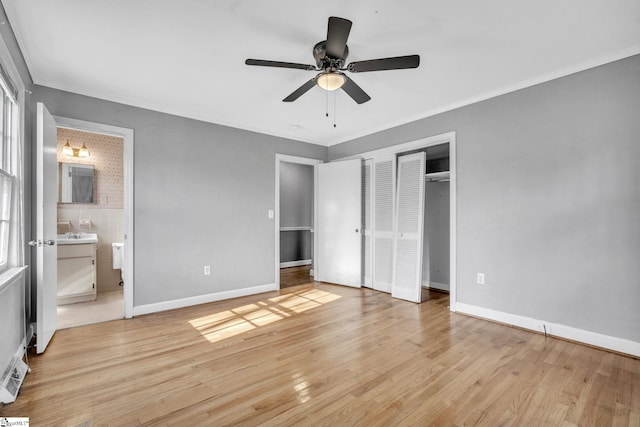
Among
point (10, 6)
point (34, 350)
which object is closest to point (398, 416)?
point (34, 350)

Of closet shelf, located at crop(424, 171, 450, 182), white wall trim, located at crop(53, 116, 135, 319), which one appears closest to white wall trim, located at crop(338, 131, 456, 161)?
closet shelf, located at crop(424, 171, 450, 182)

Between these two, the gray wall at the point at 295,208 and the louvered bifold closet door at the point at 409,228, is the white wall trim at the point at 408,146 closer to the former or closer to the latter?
the louvered bifold closet door at the point at 409,228

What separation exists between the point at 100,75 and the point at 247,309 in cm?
282

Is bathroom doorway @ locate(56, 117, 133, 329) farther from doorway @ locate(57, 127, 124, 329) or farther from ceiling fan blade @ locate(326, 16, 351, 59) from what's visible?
ceiling fan blade @ locate(326, 16, 351, 59)

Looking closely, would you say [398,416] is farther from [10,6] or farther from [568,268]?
[10,6]

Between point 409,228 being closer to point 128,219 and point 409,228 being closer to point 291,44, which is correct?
point 291,44

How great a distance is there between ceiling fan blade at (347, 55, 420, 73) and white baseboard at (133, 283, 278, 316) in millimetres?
3226

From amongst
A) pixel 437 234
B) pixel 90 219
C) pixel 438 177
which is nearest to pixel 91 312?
pixel 90 219

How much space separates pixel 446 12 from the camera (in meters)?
1.99

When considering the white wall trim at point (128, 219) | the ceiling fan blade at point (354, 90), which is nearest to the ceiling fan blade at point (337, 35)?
the ceiling fan blade at point (354, 90)

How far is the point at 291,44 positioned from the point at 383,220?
285cm

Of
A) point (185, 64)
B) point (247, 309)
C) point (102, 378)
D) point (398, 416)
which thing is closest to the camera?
point (398, 416)

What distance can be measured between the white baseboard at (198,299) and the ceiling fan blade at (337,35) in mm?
3233

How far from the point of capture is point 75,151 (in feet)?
14.4
